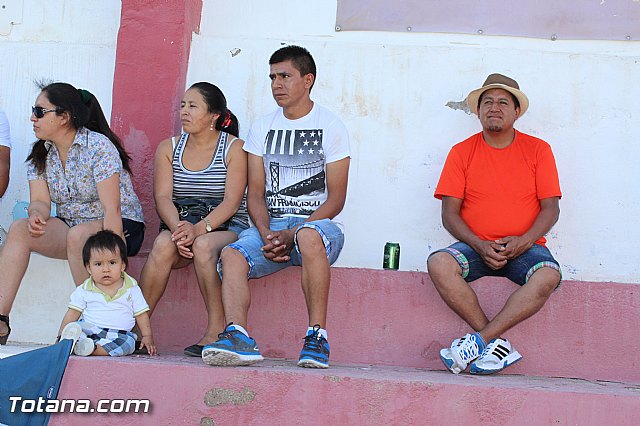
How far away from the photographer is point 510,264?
4984 millimetres

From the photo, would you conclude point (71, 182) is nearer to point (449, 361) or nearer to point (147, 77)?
point (147, 77)

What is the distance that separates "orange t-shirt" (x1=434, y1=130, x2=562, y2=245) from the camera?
518 cm

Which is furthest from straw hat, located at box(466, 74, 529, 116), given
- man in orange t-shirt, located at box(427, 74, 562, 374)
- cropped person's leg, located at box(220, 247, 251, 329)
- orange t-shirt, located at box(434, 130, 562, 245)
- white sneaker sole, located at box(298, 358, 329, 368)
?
white sneaker sole, located at box(298, 358, 329, 368)

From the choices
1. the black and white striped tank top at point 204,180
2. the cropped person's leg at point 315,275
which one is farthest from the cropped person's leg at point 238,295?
the black and white striped tank top at point 204,180

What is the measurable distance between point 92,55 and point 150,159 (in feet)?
3.32

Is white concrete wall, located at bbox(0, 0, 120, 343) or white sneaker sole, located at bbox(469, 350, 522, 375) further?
white concrete wall, located at bbox(0, 0, 120, 343)

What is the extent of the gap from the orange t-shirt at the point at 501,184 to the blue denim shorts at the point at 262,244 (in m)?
0.82

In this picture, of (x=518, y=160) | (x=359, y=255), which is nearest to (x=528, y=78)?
(x=518, y=160)

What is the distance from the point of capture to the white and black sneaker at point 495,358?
4.57 metres

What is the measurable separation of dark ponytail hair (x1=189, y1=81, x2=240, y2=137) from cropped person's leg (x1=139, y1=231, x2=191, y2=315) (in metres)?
0.82

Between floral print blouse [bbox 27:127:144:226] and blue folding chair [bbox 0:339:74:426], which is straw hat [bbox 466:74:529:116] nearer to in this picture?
floral print blouse [bbox 27:127:144:226]

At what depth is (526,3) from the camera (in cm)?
599

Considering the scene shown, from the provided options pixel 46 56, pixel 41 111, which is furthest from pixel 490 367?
pixel 46 56

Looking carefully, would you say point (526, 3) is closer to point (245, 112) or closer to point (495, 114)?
point (495, 114)
